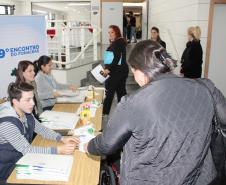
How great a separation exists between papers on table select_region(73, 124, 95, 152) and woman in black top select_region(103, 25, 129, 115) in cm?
176

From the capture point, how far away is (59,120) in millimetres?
2488

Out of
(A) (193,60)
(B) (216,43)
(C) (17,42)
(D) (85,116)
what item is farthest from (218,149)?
(B) (216,43)

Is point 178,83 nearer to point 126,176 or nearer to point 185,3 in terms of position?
point 126,176

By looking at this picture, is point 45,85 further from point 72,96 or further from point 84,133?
point 84,133

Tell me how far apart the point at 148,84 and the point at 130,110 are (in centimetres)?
13

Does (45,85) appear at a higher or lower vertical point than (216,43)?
lower

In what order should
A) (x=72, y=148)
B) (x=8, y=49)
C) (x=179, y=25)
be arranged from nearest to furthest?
(x=72, y=148), (x=8, y=49), (x=179, y=25)

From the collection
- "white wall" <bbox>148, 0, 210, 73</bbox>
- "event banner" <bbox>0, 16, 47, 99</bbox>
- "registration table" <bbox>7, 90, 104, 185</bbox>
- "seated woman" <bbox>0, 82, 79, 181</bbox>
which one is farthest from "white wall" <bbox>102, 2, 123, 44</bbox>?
"seated woman" <bbox>0, 82, 79, 181</bbox>

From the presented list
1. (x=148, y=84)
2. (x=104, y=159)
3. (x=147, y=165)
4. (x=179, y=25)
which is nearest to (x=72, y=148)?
(x=104, y=159)

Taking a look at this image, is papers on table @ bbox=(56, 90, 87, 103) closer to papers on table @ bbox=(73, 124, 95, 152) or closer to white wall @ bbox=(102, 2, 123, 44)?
papers on table @ bbox=(73, 124, 95, 152)

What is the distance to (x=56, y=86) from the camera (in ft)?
11.5

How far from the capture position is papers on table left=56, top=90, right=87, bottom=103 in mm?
3164

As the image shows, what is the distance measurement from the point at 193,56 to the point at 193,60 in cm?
6

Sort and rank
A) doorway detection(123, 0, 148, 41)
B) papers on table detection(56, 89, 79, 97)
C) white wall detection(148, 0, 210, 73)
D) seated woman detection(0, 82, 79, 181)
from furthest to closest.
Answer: doorway detection(123, 0, 148, 41), white wall detection(148, 0, 210, 73), papers on table detection(56, 89, 79, 97), seated woman detection(0, 82, 79, 181)
